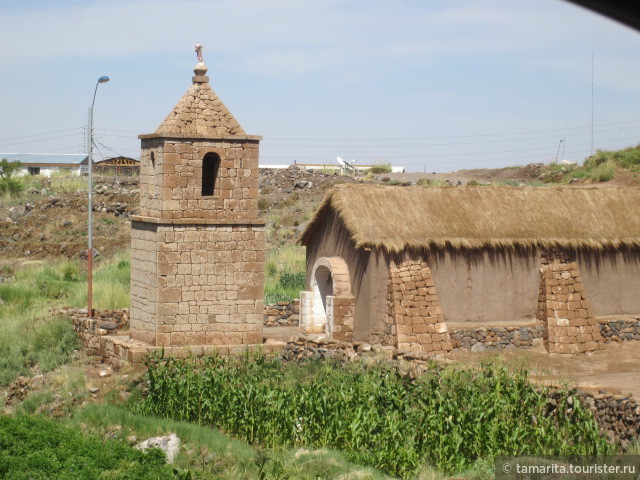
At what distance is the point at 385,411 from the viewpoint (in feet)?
43.8

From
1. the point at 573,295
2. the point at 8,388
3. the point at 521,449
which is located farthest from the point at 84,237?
the point at 521,449

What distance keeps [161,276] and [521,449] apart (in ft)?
27.7

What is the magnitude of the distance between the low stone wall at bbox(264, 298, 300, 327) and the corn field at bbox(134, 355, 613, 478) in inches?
276

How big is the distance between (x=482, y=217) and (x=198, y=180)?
6.93 m

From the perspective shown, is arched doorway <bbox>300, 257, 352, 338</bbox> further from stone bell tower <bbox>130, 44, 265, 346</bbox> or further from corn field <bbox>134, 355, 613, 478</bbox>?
corn field <bbox>134, 355, 613, 478</bbox>

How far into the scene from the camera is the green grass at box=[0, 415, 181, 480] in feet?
36.2

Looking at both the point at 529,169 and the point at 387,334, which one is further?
the point at 529,169

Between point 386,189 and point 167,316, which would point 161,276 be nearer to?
point 167,316

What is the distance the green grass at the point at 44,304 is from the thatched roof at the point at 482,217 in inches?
244

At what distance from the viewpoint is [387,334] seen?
19391mm

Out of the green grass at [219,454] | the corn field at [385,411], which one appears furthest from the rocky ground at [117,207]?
the green grass at [219,454]

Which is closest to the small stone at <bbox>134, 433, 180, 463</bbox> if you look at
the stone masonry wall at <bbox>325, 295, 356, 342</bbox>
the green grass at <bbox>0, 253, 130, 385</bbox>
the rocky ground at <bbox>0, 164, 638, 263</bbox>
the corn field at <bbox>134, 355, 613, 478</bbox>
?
the corn field at <bbox>134, 355, 613, 478</bbox>

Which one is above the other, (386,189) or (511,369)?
(386,189)

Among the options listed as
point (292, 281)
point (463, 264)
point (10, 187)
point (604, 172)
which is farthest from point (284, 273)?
point (10, 187)
